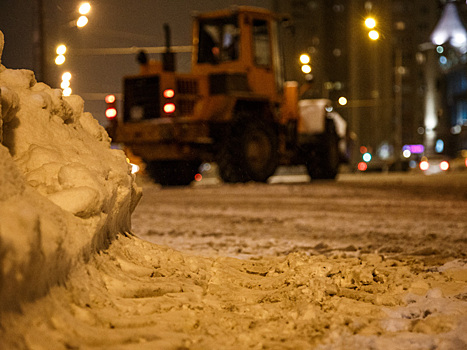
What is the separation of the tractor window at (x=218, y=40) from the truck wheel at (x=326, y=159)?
3.80m

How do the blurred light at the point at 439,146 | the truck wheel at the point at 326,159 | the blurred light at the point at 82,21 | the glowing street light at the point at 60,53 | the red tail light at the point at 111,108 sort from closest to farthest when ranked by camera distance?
the blurred light at the point at 82,21 < the glowing street light at the point at 60,53 < the red tail light at the point at 111,108 < the truck wheel at the point at 326,159 < the blurred light at the point at 439,146

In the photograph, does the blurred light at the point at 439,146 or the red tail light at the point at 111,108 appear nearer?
the red tail light at the point at 111,108

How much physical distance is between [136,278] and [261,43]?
38.5 ft

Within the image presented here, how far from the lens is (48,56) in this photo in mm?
15406

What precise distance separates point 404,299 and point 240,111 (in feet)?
36.0

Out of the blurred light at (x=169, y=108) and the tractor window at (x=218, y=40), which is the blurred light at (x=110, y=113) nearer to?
the blurred light at (x=169, y=108)

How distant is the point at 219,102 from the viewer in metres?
13.4

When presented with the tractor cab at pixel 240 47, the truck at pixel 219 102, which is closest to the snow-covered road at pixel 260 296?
the truck at pixel 219 102

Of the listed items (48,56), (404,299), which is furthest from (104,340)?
(48,56)

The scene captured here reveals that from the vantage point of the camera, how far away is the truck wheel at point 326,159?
53.0ft

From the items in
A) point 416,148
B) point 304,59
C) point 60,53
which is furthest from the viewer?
point 416,148

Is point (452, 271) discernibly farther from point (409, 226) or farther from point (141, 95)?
point (141, 95)

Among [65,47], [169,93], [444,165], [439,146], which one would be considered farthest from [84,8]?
[439,146]

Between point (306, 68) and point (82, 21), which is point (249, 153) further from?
point (82, 21)
